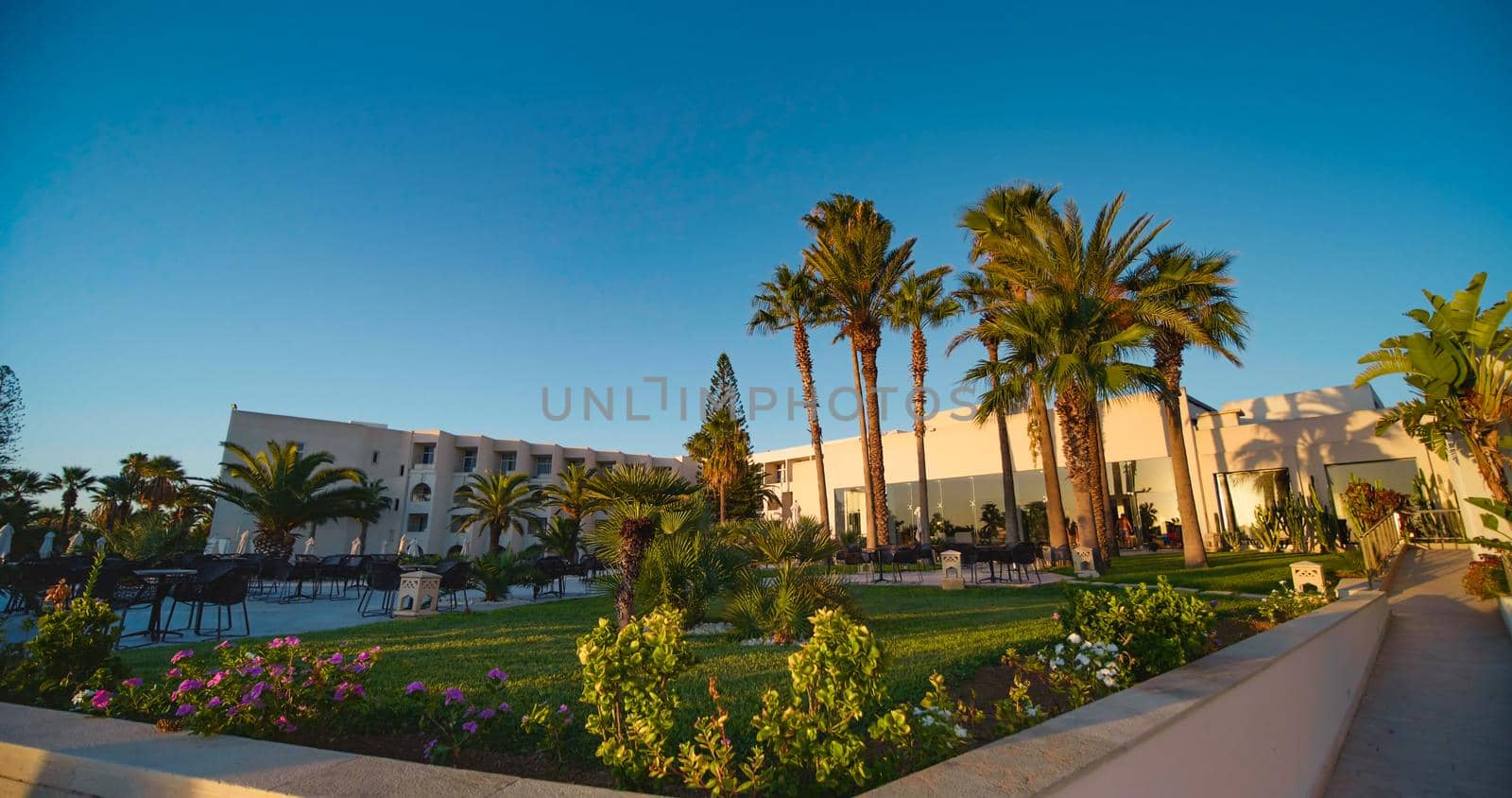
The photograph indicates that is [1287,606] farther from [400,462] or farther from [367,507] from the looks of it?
[400,462]

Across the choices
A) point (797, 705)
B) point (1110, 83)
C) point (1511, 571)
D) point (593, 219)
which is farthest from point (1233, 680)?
point (593, 219)

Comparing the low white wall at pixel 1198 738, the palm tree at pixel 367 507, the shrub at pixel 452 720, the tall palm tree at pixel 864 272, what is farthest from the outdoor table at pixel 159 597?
the palm tree at pixel 367 507

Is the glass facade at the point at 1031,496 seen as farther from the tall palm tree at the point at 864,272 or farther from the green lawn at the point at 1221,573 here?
the tall palm tree at the point at 864,272

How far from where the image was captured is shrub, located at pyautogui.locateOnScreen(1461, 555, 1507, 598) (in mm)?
9164

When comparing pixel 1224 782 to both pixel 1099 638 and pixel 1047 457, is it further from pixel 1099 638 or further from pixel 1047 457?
pixel 1047 457

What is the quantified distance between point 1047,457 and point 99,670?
18.4m

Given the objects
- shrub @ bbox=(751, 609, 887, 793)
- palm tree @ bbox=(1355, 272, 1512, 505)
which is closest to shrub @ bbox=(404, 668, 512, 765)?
shrub @ bbox=(751, 609, 887, 793)

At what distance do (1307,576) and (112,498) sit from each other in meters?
56.2

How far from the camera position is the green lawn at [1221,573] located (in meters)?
10.7

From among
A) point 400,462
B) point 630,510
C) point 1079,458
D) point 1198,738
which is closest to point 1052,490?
point 1079,458

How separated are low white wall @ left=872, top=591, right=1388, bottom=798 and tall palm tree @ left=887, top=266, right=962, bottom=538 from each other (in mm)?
17068

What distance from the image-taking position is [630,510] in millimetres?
7406

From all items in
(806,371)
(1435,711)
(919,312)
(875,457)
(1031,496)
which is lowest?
(1435,711)

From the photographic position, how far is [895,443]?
1192 inches
